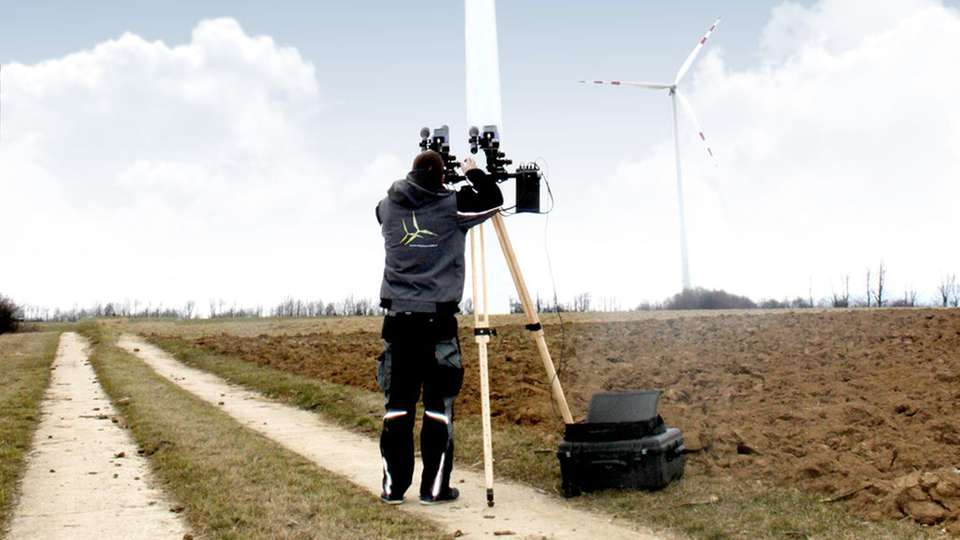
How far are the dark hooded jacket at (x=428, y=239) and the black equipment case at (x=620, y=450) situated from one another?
171 cm

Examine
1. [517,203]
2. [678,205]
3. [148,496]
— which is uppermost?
[678,205]

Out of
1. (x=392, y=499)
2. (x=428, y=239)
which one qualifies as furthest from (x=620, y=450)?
(x=428, y=239)

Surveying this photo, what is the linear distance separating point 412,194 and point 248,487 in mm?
3309

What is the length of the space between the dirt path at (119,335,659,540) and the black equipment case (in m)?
0.35

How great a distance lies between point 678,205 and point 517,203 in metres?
26.2

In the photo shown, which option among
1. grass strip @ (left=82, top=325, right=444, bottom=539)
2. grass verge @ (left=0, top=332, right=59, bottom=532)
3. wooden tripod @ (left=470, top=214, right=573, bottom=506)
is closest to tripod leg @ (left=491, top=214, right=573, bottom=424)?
wooden tripod @ (left=470, top=214, right=573, bottom=506)

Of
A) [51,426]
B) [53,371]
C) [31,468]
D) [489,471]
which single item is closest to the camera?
[489,471]

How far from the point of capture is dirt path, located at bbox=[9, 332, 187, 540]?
282 inches

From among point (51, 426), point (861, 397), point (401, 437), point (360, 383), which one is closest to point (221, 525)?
point (401, 437)

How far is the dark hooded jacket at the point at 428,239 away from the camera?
23.6 feet

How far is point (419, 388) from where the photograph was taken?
24.0ft

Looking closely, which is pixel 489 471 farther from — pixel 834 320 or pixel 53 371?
pixel 53 371

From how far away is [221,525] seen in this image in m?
6.91

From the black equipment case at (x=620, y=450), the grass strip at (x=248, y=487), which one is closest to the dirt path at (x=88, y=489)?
the grass strip at (x=248, y=487)
